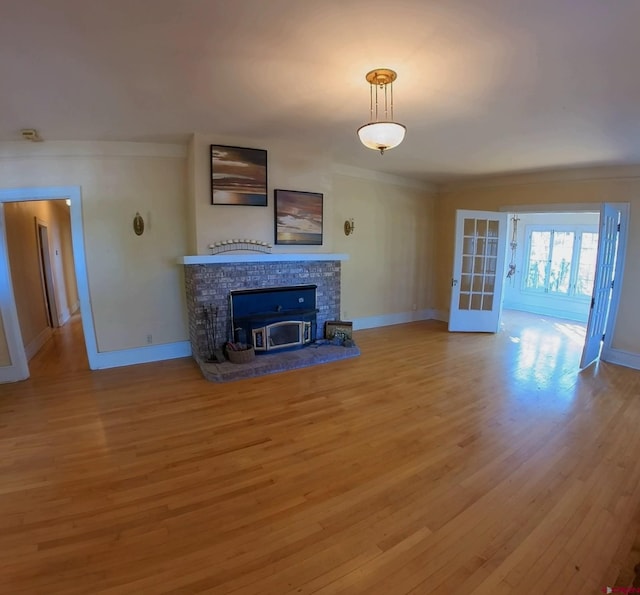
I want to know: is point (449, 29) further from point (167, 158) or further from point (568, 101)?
point (167, 158)

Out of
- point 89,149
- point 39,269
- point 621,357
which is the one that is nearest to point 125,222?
point 89,149

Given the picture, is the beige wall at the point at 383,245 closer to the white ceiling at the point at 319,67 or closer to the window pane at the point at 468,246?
the window pane at the point at 468,246

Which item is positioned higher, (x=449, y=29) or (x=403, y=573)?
(x=449, y=29)

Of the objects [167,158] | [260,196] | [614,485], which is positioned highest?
[167,158]

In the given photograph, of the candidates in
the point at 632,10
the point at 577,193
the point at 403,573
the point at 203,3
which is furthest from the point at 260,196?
the point at 577,193

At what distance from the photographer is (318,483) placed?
84.4 inches

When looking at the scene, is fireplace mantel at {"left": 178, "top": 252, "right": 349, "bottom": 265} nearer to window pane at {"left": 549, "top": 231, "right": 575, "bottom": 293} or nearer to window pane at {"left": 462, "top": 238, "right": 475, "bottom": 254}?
window pane at {"left": 462, "top": 238, "right": 475, "bottom": 254}

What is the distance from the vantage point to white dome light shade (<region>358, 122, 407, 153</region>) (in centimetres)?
231

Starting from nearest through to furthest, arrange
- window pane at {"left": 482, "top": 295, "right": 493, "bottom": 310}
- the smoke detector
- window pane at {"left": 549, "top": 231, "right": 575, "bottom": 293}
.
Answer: the smoke detector → window pane at {"left": 482, "top": 295, "right": 493, "bottom": 310} → window pane at {"left": 549, "top": 231, "right": 575, "bottom": 293}

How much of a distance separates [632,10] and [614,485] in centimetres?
267

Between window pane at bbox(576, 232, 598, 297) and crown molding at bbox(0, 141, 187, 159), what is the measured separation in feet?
25.8

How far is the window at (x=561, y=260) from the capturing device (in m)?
7.00

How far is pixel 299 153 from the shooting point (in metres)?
4.33

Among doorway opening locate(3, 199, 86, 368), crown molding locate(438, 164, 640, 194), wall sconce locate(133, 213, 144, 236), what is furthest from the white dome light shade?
doorway opening locate(3, 199, 86, 368)
